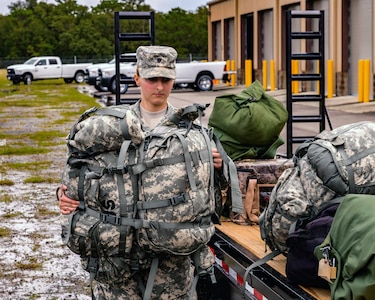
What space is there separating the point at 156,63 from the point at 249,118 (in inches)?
77.7

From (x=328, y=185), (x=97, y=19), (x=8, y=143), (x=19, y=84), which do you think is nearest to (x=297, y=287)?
(x=328, y=185)

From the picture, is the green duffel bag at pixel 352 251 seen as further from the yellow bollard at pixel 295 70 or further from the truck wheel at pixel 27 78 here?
the truck wheel at pixel 27 78

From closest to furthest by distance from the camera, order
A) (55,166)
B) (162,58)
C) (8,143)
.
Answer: (162,58) → (55,166) → (8,143)

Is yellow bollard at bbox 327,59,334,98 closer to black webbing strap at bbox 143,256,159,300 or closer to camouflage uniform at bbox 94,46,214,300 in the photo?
camouflage uniform at bbox 94,46,214,300

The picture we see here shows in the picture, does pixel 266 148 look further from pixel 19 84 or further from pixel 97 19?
pixel 97 19

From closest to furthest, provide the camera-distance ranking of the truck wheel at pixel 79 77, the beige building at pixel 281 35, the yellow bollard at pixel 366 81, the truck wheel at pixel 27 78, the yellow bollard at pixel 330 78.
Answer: the yellow bollard at pixel 366 81 < the beige building at pixel 281 35 < the yellow bollard at pixel 330 78 < the truck wheel at pixel 27 78 < the truck wheel at pixel 79 77

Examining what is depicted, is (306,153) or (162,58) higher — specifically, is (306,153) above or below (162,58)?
below

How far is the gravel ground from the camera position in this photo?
7.40 metres

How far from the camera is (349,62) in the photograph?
97.3 ft

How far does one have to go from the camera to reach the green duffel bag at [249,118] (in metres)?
6.17

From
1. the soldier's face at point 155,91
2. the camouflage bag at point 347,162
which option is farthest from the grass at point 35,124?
the camouflage bag at point 347,162

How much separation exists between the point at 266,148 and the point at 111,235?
2.75 m

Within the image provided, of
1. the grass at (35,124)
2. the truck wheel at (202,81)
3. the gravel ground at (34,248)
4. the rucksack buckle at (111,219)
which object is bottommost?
the grass at (35,124)

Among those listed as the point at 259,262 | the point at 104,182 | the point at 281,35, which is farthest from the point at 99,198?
the point at 281,35
